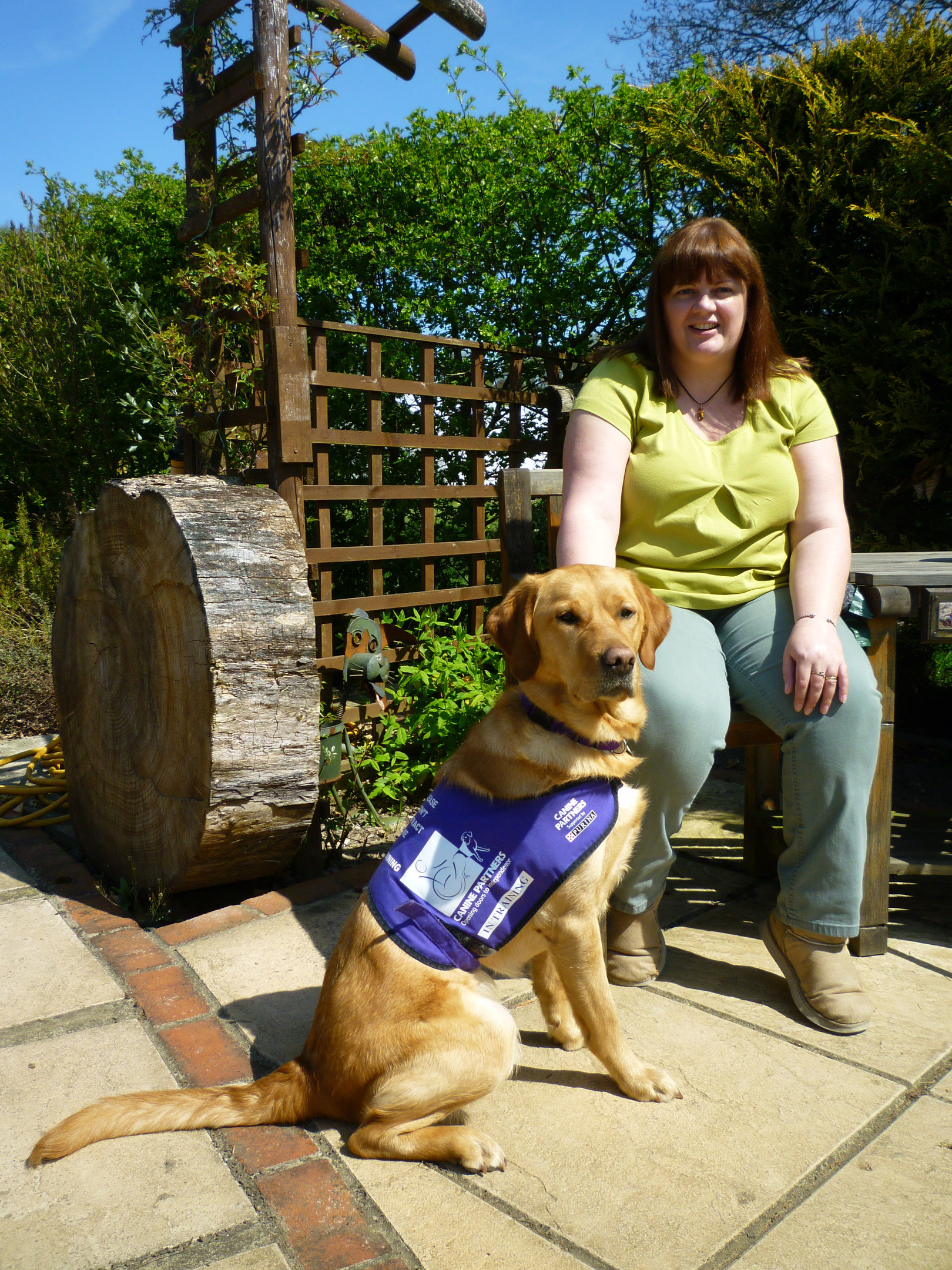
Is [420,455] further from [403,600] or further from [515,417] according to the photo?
[403,600]

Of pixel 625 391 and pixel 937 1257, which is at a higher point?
pixel 625 391

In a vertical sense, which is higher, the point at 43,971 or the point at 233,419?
the point at 233,419

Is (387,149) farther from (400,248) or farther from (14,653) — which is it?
(14,653)

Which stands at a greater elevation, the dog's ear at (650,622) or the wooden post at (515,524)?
the wooden post at (515,524)

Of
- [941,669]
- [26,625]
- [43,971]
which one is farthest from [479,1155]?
[26,625]

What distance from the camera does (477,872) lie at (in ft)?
6.15

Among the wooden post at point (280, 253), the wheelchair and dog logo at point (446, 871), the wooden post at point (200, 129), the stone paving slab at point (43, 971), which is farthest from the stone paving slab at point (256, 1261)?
the wooden post at point (200, 129)

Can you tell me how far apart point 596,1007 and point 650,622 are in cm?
93

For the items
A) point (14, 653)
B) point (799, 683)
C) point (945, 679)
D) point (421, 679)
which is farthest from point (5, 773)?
point (945, 679)

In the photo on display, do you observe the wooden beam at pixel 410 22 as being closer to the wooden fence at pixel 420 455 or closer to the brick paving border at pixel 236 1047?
the wooden fence at pixel 420 455

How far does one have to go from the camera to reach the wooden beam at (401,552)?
12.2 feet

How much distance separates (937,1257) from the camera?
1483mm

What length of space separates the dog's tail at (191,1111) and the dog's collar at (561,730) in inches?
36.0

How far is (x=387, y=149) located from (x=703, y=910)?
4.82 m
